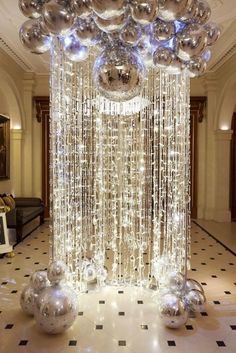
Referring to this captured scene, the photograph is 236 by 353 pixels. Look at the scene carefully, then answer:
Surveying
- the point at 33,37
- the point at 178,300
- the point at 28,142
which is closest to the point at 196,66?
the point at 33,37

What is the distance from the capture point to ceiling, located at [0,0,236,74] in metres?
4.79

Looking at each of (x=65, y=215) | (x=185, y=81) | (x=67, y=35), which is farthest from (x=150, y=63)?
(x=65, y=215)

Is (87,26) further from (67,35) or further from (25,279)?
(25,279)

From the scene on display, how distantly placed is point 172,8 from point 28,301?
10.4 ft

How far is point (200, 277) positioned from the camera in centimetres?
490

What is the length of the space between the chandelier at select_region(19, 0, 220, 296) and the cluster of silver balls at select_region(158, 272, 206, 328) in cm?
23

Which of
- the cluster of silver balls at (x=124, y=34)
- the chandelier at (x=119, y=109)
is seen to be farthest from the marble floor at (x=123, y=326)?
the cluster of silver balls at (x=124, y=34)

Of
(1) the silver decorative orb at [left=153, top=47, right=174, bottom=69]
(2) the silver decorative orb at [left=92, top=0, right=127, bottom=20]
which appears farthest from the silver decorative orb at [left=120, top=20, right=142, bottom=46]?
(2) the silver decorative orb at [left=92, top=0, right=127, bottom=20]

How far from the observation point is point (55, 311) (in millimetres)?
3186

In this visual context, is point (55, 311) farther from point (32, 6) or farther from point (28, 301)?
point (32, 6)

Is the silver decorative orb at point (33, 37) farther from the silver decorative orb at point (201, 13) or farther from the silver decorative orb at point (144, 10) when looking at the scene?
the silver decorative orb at point (201, 13)

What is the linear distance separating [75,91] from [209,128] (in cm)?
559

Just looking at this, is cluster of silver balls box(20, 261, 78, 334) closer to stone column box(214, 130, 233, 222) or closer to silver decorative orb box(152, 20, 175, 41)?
silver decorative orb box(152, 20, 175, 41)

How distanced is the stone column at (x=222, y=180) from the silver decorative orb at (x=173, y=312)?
6147mm
